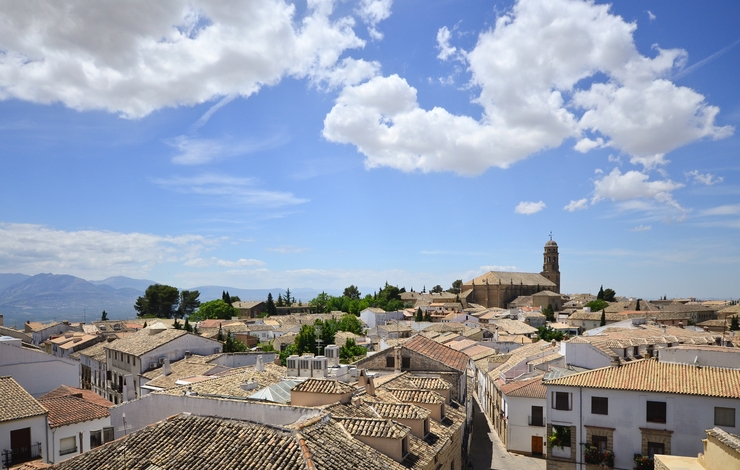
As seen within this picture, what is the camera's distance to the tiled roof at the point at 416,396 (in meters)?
19.8

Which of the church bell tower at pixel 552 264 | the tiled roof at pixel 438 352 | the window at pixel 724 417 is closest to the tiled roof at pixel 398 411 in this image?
the tiled roof at pixel 438 352

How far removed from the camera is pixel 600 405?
23.5 metres

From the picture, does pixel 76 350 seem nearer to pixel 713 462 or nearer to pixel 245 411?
pixel 245 411

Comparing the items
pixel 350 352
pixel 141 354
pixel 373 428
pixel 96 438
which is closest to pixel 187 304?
pixel 350 352

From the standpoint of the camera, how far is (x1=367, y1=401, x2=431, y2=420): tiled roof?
16.8 m

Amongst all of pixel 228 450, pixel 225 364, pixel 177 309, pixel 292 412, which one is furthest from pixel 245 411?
pixel 177 309

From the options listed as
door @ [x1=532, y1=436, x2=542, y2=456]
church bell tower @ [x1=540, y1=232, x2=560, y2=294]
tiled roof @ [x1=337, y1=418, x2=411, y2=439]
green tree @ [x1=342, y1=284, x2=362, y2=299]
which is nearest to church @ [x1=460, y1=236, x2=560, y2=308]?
church bell tower @ [x1=540, y1=232, x2=560, y2=294]

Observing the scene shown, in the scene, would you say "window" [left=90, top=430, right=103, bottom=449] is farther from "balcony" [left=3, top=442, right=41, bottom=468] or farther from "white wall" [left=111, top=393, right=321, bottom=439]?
"balcony" [left=3, top=442, right=41, bottom=468]

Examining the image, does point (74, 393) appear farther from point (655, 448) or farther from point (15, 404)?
point (655, 448)

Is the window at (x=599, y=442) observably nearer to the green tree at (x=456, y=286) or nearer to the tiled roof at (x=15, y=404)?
the tiled roof at (x=15, y=404)

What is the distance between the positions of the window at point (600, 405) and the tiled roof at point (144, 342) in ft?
94.1

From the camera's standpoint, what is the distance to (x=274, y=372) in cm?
2745

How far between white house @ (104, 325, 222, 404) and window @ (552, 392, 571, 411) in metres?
24.7

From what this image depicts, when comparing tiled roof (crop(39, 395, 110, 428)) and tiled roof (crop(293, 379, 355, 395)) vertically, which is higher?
tiled roof (crop(293, 379, 355, 395))
